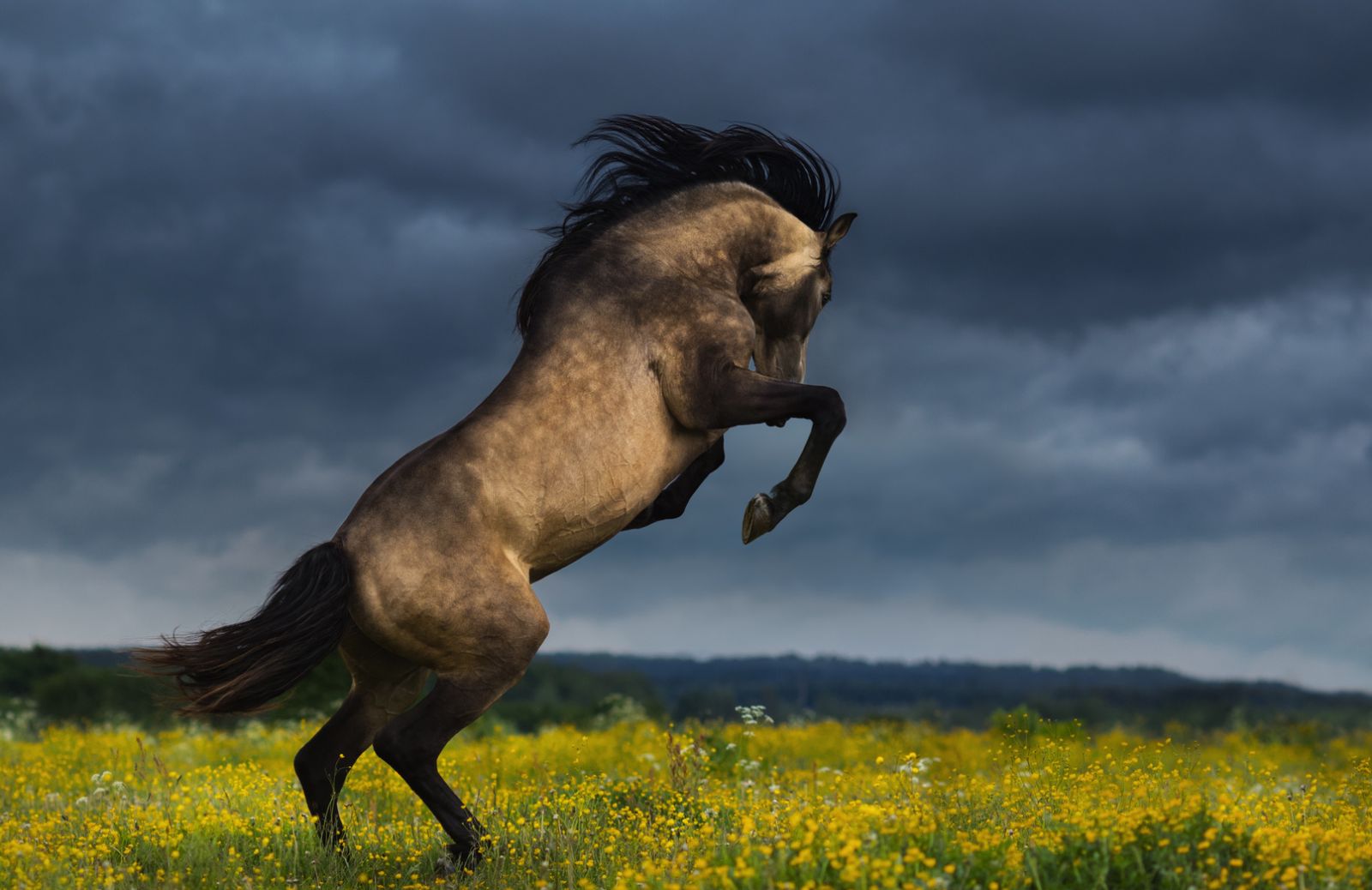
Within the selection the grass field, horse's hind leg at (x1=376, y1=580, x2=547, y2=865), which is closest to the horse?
horse's hind leg at (x1=376, y1=580, x2=547, y2=865)

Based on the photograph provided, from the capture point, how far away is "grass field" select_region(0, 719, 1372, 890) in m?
5.02

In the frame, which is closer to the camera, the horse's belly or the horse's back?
the horse's back

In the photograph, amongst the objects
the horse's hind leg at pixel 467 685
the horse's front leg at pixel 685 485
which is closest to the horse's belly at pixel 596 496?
the horse's hind leg at pixel 467 685

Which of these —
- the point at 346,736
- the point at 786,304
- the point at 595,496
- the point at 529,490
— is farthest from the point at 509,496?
the point at 786,304

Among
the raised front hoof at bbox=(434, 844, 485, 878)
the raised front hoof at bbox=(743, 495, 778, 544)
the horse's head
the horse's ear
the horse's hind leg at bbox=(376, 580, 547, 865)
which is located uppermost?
the horse's ear

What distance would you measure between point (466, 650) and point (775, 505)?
6.29 feet

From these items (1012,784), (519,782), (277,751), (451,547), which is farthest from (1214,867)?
(277,751)

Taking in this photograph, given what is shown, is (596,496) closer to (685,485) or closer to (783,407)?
(685,485)

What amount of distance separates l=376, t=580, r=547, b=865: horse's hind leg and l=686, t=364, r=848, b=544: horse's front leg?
4.76ft

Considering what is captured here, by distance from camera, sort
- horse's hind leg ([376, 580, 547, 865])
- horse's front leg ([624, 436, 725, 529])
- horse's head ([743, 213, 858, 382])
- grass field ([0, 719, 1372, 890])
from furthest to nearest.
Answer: horse's head ([743, 213, 858, 382]), horse's front leg ([624, 436, 725, 529]), horse's hind leg ([376, 580, 547, 865]), grass field ([0, 719, 1372, 890])

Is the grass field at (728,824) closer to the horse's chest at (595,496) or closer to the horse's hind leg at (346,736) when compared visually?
the horse's hind leg at (346,736)

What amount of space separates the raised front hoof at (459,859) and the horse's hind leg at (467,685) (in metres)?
0.30

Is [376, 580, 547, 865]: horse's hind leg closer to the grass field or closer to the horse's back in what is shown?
the horse's back

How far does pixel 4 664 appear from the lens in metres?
37.6
